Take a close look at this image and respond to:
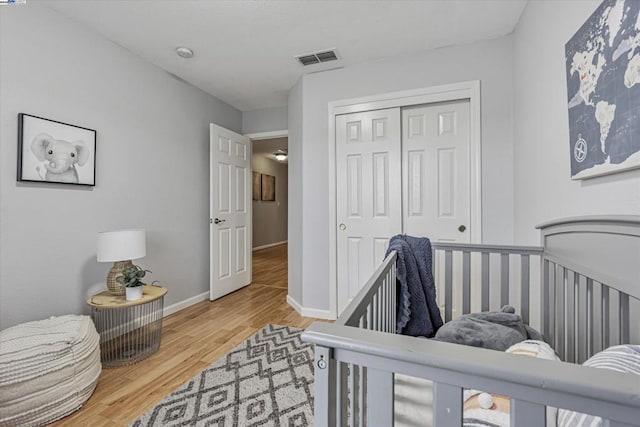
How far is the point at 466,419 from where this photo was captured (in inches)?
29.7

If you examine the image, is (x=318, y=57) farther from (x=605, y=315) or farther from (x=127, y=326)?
(x=127, y=326)

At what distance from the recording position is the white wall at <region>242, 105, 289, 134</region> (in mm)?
3758

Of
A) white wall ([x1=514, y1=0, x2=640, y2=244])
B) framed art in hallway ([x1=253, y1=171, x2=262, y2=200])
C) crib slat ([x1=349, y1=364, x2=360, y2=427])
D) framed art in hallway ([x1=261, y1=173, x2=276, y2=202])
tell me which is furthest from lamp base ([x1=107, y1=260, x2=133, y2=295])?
framed art in hallway ([x1=261, y1=173, x2=276, y2=202])

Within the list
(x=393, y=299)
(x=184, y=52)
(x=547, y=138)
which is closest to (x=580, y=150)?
(x=547, y=138)

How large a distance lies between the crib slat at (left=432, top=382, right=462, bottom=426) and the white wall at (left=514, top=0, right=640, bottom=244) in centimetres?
92

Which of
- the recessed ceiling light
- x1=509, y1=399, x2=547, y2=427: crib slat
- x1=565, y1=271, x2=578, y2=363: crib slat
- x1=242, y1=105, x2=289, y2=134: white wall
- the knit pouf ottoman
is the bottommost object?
the knit pouf ottoman

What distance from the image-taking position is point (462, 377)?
46cm

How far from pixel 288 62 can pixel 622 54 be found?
234cm

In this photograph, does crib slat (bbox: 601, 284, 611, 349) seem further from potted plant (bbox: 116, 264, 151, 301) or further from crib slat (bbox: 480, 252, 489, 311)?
potted plant (bbox: 116, 264, 151, 301)

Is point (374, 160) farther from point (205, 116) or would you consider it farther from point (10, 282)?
point (10, 282)

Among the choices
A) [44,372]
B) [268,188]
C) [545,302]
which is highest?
[268,188]

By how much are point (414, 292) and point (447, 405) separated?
1.09 meters

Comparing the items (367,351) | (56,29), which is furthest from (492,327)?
(56,29)

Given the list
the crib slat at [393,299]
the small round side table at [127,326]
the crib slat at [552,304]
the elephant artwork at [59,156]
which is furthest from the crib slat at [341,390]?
the elephant artwork at [59,156]
